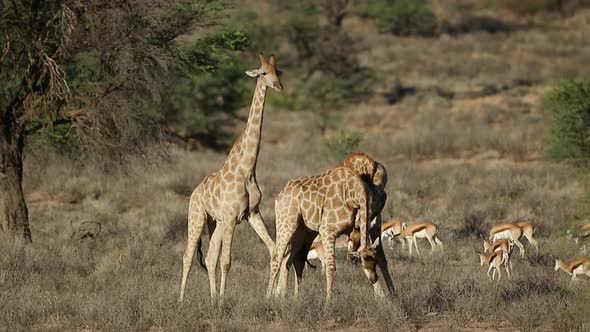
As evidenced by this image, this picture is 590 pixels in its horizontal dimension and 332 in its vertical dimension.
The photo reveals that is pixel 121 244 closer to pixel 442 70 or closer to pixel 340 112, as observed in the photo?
pixel 340 112

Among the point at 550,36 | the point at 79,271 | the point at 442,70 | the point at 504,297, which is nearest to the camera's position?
the point at 504,297

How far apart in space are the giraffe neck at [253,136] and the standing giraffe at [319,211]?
2.01 feet

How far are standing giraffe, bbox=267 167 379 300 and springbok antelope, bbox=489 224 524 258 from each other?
15.8 feet

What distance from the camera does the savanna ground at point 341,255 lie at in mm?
10211

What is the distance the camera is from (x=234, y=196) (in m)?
11.2

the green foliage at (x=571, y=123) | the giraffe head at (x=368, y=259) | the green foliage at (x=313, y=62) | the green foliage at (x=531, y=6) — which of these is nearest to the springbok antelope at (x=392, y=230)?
the giraffe head at (x=368, y=259)

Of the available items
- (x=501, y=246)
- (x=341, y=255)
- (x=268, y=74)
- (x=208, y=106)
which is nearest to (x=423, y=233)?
(x=341, y=255)

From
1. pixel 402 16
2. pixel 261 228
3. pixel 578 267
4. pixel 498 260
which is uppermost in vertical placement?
pixel 261 228

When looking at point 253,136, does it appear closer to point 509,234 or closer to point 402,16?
point 509,234

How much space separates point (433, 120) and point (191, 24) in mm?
21874

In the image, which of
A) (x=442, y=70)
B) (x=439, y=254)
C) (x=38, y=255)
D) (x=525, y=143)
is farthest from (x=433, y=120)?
(x=38, y=255)

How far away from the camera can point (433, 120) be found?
36031mm

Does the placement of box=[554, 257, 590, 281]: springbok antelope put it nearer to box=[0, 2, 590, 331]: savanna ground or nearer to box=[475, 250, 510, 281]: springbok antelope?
box=[0, 2, 590, 331]: savanna ground

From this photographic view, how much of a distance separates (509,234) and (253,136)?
578 cm
